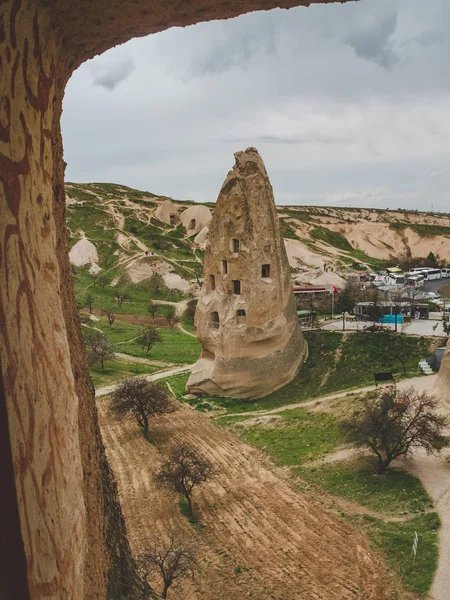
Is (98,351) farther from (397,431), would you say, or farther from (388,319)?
(397,431)

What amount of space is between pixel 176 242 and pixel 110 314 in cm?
2784

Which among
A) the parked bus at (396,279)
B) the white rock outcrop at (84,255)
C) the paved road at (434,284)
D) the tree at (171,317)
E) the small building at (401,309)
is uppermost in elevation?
the white rock outcrop at (84,255)

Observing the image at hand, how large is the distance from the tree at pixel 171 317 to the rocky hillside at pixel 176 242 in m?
5.06

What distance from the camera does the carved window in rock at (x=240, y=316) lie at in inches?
979

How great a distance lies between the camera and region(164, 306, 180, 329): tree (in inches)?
1715

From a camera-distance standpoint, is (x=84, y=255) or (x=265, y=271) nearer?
(x=265, y=271)

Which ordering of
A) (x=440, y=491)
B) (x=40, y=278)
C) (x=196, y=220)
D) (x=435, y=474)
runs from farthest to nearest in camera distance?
(x=196, y=220) < (x=435, y=474) < (x=440, y=491) < (x=40, y=278)

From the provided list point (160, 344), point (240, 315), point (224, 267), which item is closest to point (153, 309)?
point (160, 344)

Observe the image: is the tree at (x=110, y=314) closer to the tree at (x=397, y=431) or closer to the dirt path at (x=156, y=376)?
the dirt path at (x=156, y=376)

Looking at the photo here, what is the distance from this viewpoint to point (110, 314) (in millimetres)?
41406

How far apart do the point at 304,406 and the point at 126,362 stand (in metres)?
14.4

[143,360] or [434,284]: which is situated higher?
[434,284]

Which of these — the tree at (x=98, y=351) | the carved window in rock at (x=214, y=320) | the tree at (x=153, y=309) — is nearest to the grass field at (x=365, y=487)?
the carved window in rock at (x=214, y=320)

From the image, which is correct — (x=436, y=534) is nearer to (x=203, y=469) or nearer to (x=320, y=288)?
(x=203, y=469)
